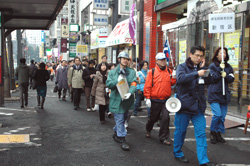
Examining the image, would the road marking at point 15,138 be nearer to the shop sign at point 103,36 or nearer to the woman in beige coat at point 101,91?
the woman in beige coat at point 101,91

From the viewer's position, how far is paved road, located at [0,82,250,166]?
502 centimetres

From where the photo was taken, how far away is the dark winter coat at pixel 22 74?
11.1 m

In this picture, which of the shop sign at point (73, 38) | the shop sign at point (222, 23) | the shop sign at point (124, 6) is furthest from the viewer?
the shop sign at point (73, 38)

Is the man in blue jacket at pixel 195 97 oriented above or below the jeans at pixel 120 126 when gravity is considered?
above

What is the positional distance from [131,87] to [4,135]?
10.4 ft

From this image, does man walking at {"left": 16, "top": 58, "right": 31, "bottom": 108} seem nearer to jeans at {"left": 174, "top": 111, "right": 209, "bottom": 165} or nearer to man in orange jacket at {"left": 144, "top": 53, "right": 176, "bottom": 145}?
man in orange jacket at {"left": 144, "top": 53, "right": 176, "bottom": 145}

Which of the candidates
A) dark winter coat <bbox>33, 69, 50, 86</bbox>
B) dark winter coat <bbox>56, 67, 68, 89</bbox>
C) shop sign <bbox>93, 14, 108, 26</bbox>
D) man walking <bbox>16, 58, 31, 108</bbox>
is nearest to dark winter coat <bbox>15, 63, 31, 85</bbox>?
man walking <bbox>16, 58, 31, 108</bbox>

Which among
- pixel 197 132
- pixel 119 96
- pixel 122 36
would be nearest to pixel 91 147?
pixel 119 96

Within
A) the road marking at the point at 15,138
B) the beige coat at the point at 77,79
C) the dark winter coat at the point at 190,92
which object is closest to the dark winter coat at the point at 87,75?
the beige coat at the point at 77,79

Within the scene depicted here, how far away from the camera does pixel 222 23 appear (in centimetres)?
638

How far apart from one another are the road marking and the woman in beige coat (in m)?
2.24

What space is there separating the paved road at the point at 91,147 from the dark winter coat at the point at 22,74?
269 centimetres

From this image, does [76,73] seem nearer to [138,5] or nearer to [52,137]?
[52,137]

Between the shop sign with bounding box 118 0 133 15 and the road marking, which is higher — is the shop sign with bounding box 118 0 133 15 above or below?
above
